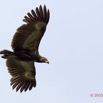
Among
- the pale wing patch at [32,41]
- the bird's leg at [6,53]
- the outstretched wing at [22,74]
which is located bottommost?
the outstretched wing at [22,74]

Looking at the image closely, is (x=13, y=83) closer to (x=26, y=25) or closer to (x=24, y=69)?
(x=24, y=69)

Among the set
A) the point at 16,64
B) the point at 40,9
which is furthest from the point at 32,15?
the point at 16,64

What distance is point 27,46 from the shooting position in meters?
27.0

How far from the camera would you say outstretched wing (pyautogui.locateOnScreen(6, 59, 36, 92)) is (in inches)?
1074

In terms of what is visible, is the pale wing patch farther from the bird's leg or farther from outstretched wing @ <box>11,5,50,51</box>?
the bird's leg

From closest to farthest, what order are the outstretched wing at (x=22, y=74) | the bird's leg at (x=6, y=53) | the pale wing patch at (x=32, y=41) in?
the bird's leg at (x=6, y=53)
the pale wing patch at (x=32, y=41)
the outstretched wing at (x=22, y=74)

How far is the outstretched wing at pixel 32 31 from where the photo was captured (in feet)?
86.1

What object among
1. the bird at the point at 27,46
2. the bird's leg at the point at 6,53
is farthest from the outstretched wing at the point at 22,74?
the bird's leg at the point at 6,53

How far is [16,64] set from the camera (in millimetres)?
27594

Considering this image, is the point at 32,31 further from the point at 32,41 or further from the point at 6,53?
the point at 6,53

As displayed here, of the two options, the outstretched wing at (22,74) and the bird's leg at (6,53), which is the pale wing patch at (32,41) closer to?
the outstretched wing at (22,74)

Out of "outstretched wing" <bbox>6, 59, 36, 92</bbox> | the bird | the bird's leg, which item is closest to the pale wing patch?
the bird

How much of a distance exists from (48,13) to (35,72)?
3103 millimetres

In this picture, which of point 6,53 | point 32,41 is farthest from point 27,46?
point 6,53
